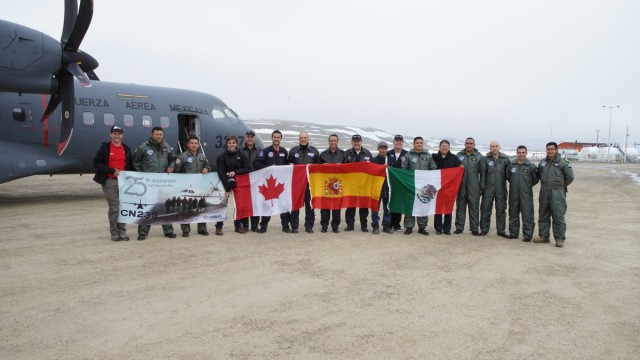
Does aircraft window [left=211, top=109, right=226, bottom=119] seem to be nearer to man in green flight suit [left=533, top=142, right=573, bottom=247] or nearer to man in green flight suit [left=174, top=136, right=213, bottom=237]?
man in green flight suit [left=174, top=136, right=213, bottom=237]

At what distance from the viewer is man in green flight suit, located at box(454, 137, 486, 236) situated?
30.6 ft

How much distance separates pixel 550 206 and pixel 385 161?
11.7 ft

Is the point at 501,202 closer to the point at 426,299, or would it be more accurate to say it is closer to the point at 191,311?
the point at 426,299

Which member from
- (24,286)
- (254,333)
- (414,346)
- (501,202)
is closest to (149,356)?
(254,333)

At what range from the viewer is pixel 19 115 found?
12.7 metres

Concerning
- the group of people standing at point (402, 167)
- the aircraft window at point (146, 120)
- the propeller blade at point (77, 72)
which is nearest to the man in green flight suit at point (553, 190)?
the group of people standing at point (402, 167)

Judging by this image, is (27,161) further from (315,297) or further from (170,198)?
(315,297)

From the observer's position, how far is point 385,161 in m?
9.84

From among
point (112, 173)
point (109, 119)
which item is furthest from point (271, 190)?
point (109, 119)

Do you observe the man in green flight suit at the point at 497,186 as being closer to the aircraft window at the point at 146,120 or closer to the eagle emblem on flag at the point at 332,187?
the eagle emblem on flag at the point at 332,187

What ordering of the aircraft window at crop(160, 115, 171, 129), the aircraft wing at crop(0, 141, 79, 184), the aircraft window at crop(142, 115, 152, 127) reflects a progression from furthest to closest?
the aircraft window at crop(160, 115, 171, 129) < the aircraft window at crop(142, 115, 152, 127) < the aircraft wing at crop(0, 141, 79, 184)

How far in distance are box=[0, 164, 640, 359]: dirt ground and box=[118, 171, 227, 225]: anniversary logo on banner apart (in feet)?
1.67

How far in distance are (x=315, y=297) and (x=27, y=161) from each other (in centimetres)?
1134

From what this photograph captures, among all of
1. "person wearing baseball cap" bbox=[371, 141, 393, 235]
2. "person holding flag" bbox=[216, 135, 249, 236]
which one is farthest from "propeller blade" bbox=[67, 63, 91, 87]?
"person wearing baseball cap" bbox=[371, 141, 393, 235]
